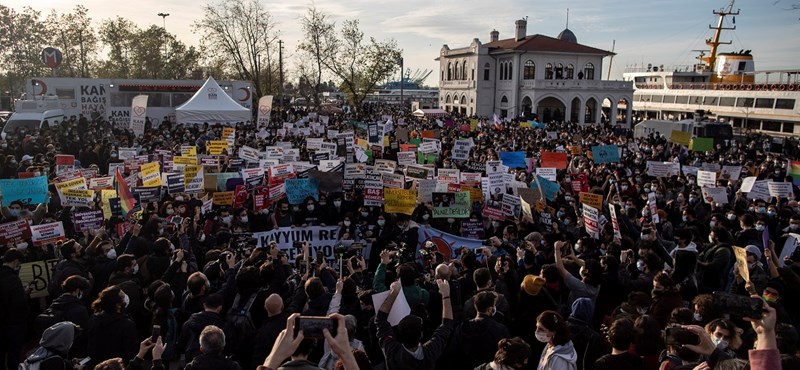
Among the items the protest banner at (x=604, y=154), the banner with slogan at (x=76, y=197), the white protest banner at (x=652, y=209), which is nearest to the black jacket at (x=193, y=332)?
the banner with slogan at (x=76, y=197)

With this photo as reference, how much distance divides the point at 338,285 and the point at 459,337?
1.26 m

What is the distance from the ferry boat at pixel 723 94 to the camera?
4750 cm

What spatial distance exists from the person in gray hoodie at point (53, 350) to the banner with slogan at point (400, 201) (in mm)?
7366

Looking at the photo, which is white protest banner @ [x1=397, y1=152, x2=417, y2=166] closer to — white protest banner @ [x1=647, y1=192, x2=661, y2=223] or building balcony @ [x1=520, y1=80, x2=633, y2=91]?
white protest banner @ [x1=647, y1=192, x2=661, y2=223]

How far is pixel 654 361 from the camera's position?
440cm

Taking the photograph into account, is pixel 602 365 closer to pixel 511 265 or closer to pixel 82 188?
pixel 511 265

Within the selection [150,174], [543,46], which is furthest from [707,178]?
[543,46]

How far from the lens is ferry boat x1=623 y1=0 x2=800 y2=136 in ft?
156

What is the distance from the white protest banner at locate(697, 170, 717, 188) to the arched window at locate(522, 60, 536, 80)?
44343 mm

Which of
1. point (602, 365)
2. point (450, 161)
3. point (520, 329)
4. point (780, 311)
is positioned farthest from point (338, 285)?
point (450, 161)

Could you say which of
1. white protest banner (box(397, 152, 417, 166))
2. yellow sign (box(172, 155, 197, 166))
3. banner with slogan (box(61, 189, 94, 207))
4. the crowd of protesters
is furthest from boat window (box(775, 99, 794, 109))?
banner with slogan (box(61, 189, 94, 207))

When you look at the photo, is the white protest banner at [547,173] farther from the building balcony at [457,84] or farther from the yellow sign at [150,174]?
the building balcony at [457,84]

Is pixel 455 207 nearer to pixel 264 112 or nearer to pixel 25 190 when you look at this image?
pixel 25 190

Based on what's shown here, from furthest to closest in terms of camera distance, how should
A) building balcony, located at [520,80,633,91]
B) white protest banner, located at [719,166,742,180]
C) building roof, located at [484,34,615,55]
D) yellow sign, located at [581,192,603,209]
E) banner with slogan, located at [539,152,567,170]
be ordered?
building roof, located at [484,34,615,55] → building balcony, located at [520,80,633,91] → banner with slogan, located at [539,152,567,170] → white protest banner, located at [719,166,742,180] → yellow sign, located at [581,192,603,209]
